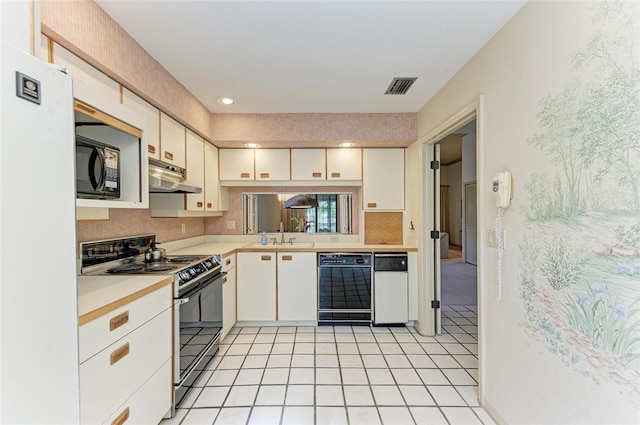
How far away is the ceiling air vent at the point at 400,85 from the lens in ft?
7.88

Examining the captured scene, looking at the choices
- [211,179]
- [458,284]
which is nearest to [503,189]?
[211,179]

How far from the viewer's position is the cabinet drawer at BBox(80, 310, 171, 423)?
1.14 metres

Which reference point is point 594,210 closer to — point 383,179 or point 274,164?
point 383,179

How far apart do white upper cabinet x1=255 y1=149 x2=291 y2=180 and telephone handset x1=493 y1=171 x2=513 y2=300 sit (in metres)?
2.32

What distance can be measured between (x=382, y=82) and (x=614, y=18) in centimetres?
155

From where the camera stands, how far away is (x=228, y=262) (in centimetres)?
292

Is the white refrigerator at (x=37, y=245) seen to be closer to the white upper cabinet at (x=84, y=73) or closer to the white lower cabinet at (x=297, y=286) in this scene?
the white upper cabinet at (x=84, y=73)

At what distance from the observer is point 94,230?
1.88 m

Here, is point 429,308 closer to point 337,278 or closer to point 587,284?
point 337,278

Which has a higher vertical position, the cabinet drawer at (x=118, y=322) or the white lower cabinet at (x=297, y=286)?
the cabinet drawer at (x=118, y=322)

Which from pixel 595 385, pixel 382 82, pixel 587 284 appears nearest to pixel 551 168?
pixel 587 284

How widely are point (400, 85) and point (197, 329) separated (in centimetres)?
260

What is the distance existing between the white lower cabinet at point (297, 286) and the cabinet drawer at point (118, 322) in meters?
1.57

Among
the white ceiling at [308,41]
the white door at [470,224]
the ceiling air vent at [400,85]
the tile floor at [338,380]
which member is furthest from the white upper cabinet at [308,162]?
the white door at [470,224]
